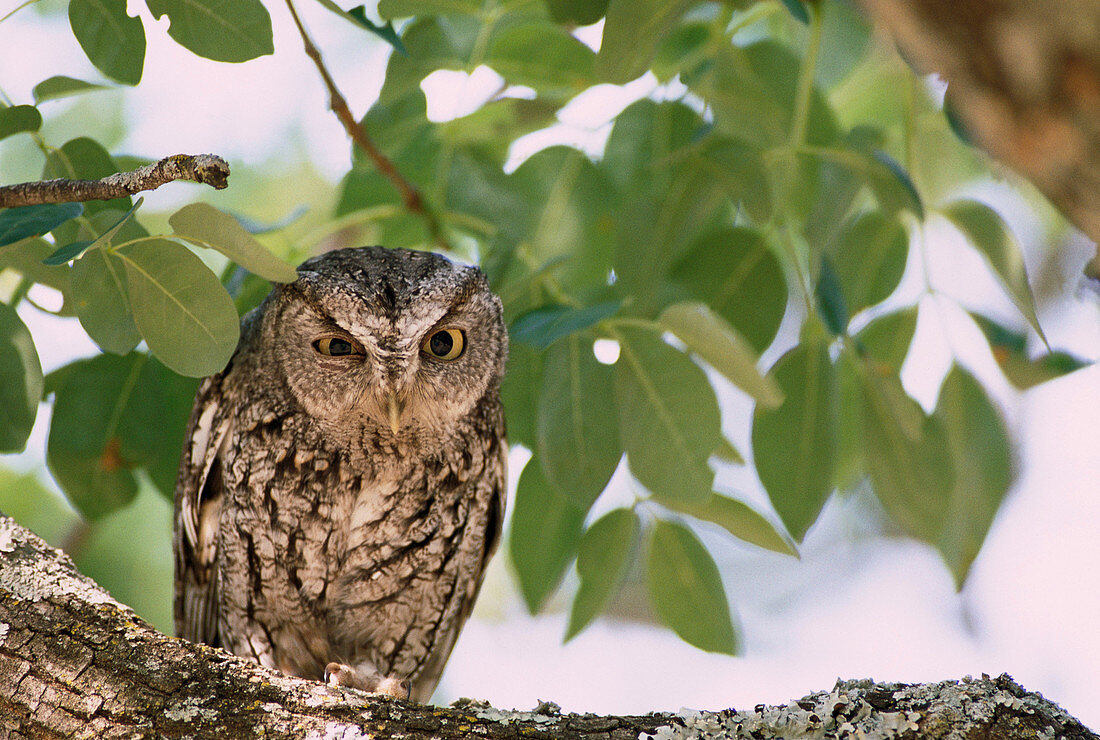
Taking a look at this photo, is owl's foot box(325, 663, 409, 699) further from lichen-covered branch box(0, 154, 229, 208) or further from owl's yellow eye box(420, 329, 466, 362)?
lichen-covered branch box(0, 154, 229, 208)

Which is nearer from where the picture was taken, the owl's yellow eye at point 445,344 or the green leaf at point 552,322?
the green leaf at point 552,322

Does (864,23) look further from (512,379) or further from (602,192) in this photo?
(512,379)

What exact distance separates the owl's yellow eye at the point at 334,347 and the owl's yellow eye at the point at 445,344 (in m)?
0.19

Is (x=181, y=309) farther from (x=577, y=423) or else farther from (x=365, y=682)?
(x=365, y=682)

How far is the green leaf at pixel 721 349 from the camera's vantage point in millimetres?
1605

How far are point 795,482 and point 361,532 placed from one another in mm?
1126

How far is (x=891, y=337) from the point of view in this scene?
2389 millimetres

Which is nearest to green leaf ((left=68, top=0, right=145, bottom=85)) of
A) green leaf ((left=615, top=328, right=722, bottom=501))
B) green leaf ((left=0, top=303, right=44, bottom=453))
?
green leaf ((left=0, top=303, right=44, bottom=453))

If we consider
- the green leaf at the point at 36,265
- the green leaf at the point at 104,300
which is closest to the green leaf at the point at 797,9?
the green leaf at the point at 104,300

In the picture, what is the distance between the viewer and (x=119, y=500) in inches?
87.0

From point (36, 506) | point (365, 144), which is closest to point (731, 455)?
point (365, 144)

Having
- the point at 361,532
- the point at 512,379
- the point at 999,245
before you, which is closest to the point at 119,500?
the point at 361,532

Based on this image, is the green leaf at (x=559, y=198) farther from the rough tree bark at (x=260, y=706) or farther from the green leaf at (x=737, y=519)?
the rough tree bark at (x=260, y=706)

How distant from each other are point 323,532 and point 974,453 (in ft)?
5.66
